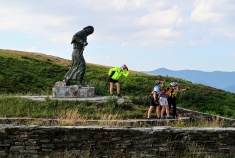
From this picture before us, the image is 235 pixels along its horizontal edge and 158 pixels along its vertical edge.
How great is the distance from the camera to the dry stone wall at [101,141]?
19.3 ft

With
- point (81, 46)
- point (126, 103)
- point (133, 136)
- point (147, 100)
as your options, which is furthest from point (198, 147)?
point (81, 46)

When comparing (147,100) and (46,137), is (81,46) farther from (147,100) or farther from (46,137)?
(46,137)

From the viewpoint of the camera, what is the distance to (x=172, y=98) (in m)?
10.3

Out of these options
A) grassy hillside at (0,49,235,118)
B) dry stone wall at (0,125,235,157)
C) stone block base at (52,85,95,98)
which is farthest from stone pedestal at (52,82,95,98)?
dry stone wall at (0,125,235,157)

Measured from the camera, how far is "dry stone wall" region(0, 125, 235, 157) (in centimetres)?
589

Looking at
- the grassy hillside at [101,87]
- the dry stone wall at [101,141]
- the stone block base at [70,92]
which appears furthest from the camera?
the grassy hillside at [101,87]

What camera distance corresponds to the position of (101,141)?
6.04 meters

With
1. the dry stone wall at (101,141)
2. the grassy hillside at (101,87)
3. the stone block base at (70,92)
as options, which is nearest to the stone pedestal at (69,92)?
the stone block base at (70,92)

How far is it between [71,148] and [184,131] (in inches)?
123

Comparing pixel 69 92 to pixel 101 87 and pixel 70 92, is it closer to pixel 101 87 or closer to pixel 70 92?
pixel 70 92

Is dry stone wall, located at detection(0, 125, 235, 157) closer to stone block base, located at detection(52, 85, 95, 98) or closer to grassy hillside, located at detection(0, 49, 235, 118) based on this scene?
stone block base, located at detection(52, 85, 95, 98)

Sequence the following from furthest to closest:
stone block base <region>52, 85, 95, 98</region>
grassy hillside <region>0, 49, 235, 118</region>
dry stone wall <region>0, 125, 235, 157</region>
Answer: grassy hillside <region>0, 49, 235, 118</region>
stone block base <region>52, 85, 95, 98</region>
dry stone wall <region>0, 125, 235, 157</region>

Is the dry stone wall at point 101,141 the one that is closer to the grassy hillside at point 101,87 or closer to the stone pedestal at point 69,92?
the stone pedestal at point 69,92

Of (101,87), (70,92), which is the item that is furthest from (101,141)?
(101,87)
